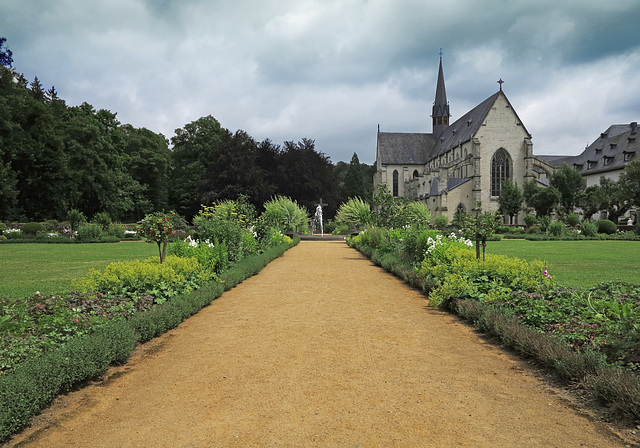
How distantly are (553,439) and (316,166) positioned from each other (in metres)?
44.6

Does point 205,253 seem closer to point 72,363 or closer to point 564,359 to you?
point 72,363

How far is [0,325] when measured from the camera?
382cm

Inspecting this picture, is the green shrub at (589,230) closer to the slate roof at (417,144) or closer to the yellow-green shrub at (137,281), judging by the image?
the slate roof at (417,144)

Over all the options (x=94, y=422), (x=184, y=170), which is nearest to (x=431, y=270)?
(x=94, y=422)

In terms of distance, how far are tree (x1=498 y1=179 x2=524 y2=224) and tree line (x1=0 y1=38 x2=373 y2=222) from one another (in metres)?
18.1

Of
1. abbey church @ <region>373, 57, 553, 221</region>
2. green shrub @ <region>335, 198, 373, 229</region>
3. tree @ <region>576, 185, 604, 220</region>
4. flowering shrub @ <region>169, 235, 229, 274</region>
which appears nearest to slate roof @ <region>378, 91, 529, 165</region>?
abbey church @ <region>373, 57, 553, 221</region>

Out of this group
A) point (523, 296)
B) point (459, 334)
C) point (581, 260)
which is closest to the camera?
point (459, 334)

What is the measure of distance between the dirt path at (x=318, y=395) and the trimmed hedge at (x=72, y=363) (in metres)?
0.13

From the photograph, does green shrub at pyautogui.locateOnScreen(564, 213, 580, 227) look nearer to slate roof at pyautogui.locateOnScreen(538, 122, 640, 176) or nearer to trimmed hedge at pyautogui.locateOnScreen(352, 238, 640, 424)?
slate roof at pyautogui.locateOnScreen(538, 122, 640, 176)

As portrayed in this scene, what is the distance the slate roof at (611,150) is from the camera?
5309 centimetres

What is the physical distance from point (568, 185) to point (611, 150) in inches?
826

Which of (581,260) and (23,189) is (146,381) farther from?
(23,189)

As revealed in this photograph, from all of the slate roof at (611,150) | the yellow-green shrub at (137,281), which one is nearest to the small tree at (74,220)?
the yellow-green shrub at (137,281)

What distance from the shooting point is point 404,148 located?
67000 millimetres
